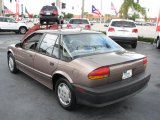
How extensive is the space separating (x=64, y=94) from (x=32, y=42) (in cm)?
191

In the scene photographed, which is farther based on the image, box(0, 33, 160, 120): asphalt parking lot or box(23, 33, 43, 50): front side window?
box(23, 33, 43, 50): front side window

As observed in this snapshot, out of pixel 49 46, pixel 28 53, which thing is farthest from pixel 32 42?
pixel 49 46

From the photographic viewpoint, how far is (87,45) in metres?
4.52

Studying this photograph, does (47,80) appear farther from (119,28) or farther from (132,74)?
(119,28)

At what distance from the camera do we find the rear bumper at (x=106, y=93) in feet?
11.8

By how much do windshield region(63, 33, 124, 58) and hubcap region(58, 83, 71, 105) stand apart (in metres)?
0.62

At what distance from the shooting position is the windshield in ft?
13.9

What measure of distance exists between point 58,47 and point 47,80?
77 centimetres

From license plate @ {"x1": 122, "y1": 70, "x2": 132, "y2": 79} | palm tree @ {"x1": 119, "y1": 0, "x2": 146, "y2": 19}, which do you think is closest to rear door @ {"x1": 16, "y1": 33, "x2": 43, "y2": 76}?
license plate @ {"x1": 122, "y1": 70, "x2": 132, "y2": 79}

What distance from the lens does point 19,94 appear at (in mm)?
5020

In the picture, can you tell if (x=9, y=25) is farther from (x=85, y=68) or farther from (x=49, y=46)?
(x=85, y=68)

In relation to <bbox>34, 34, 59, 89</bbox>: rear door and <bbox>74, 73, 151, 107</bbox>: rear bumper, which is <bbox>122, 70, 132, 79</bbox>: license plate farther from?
<bbox>34, 34, 59, 89</bbox>: rear door

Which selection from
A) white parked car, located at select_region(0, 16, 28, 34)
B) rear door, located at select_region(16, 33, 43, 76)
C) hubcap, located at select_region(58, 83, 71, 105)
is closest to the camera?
hubcap, located at select_region(58, 83, 71, 105)

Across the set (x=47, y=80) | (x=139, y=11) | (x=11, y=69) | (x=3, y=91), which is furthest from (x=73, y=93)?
(x=139, y=11)
